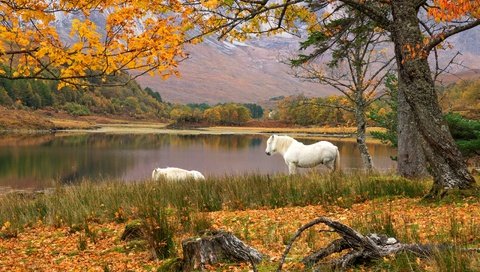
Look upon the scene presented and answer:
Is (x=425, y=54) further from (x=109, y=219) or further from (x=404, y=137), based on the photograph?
(x=109, y=219)

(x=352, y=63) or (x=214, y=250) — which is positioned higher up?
(x=352, y=63)

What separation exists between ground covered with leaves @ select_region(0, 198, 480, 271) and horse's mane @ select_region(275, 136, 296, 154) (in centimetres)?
878

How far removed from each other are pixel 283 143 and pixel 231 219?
9.86m

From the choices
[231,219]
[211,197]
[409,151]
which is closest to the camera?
[231,219]

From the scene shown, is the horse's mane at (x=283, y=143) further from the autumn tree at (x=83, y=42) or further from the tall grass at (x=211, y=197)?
the autumn tree at (x=83, y=42)

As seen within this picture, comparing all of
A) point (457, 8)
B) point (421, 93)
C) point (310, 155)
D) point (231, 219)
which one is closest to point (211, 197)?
point (231, 219)

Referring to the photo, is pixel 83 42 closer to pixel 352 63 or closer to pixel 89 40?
pixel 89 40

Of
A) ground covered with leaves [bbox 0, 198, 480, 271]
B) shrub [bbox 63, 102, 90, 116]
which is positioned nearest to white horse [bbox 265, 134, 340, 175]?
ground covered with leaves [bbox 0, 198, 480, 271]

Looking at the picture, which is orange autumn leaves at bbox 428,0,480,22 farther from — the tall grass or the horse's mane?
the horse's mane

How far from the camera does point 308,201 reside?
8.81 m

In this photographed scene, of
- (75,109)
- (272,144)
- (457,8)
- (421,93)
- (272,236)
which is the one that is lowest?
(272,236)

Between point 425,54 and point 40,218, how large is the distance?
7536 millimetres

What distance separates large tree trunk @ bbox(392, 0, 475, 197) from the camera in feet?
22.1

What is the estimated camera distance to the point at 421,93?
676 cm
